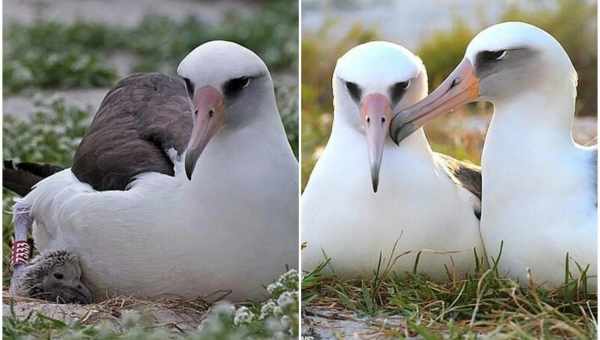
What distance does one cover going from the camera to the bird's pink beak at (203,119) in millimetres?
2184

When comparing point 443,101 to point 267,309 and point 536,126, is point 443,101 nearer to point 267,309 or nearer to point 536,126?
point 536,126

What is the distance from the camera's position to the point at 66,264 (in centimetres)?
240

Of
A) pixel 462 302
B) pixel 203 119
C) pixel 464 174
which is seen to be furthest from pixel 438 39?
pixel 203 119

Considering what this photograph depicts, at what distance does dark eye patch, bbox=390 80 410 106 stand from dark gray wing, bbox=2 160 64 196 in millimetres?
803

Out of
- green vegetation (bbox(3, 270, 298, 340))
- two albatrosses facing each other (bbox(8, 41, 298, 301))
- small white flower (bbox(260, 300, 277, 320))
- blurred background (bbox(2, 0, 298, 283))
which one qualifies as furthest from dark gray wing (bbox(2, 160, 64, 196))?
small white flower (bbox(260, 300, 277, 320))

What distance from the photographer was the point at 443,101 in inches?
93.5

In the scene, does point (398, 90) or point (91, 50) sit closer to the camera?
point (398, 90)

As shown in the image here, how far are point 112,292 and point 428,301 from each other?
583 millimetres

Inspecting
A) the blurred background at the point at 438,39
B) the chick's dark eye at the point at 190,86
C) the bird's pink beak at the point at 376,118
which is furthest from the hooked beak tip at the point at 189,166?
the blurred background at the point at 438,39

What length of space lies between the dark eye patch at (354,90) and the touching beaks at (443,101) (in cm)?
8

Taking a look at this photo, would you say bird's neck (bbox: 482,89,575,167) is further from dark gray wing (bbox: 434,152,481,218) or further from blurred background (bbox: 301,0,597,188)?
blurred background (bbox: 301,0,597,188)

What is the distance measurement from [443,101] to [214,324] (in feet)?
2.13

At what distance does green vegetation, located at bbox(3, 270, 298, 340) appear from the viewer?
2072 millimetres

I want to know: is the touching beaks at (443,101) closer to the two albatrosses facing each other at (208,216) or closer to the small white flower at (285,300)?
the two albatrosses facing each other at (208,216)
